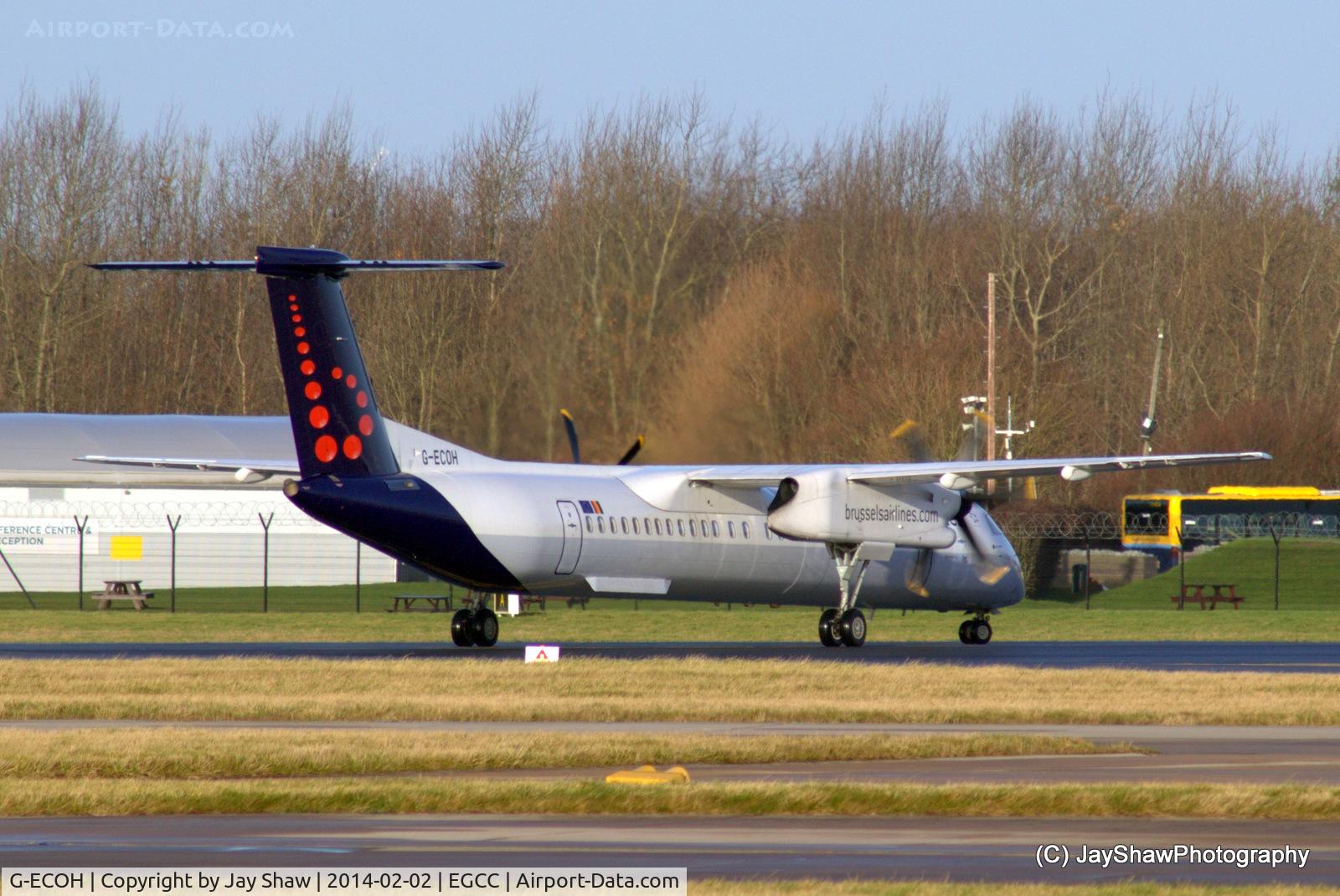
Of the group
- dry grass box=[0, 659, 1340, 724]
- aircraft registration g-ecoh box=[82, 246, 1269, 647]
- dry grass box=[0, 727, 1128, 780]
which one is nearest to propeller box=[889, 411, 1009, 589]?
aircraft registration g-ecoh box=[82, 246, 1269, 647]

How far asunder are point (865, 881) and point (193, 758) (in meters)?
7.46

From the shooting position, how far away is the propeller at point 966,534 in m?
36.4

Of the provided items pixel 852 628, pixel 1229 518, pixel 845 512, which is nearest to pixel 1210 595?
pixel 1229 518

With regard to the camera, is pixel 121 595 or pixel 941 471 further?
pixel 121 595

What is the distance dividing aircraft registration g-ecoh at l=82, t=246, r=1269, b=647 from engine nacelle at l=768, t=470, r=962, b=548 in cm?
3

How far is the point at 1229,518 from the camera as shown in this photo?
63.5 meters

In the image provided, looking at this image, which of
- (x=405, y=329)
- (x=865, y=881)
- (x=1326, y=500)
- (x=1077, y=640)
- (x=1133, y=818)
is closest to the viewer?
(x=865, y=881)

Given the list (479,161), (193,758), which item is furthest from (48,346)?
(193,758)

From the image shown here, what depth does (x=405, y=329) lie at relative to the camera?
5822 cm

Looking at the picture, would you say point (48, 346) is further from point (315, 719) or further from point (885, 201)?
point (315, 719)

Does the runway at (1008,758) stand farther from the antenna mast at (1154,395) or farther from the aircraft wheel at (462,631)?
the antenna mast at (1154,395)

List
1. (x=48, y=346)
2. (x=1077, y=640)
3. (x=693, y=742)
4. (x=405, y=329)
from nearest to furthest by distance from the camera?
1. (x=693, y=742)
2. (x=1077, y=640)
3. (x=405, y=329)
4. (x=48, y=346)

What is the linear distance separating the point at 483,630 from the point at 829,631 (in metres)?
6.58

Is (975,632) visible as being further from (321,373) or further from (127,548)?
(127,548)
